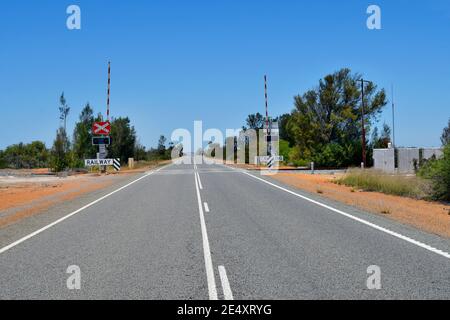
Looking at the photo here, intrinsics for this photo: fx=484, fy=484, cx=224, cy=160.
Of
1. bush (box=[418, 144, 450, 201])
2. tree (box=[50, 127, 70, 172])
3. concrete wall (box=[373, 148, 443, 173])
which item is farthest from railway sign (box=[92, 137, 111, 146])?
bush (box=[418, 144, 450, 201])

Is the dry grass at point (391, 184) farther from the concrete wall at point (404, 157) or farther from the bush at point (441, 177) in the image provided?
the concrete wall at point (404, 157)

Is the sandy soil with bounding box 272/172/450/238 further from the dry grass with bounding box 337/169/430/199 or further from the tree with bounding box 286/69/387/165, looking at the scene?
the tree with bounding box 286/69/387/165

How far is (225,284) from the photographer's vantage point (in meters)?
6.40

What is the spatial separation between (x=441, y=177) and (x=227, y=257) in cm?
1288

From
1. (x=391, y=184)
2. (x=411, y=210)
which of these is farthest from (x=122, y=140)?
(x=411, y=210)

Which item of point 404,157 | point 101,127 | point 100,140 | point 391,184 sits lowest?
point 391,184

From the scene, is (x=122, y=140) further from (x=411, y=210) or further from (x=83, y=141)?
(x=411, y=210)

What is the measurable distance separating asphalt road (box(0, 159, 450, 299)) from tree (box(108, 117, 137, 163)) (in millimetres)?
56617

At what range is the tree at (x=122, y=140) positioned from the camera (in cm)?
6994

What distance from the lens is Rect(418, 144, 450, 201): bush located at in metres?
17.8

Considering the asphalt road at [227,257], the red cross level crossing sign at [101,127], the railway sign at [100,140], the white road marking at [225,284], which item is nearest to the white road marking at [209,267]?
the asphalt road at [227,257]

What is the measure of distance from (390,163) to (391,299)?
34.5m

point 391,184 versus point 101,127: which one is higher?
point 101,127
